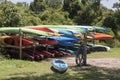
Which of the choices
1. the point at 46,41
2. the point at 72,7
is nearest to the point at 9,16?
the point at 46,41

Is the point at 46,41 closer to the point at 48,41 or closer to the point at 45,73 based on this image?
the point at 48,41

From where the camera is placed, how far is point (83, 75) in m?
13.4

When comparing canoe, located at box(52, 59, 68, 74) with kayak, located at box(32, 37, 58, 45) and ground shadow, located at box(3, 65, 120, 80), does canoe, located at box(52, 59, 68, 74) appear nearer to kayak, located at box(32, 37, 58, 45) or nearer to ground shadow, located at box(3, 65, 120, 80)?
ground shadow, located at box(3, 65, 120, 80)

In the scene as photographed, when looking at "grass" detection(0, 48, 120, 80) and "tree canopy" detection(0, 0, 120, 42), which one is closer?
"grass" detection(0, 48, 120, 80)

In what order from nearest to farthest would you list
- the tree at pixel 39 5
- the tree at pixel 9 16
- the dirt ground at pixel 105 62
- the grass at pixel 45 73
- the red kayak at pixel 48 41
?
the grass at pixel 45 73
the dirt ground at pixel 105 62
the red kayak at pixel 48 41
the tree at pixel 9 16
the tree at pixel 39 5

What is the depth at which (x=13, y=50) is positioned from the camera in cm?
1914

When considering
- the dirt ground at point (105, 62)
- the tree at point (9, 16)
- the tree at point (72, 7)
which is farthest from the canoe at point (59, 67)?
the tree at point (72, 7)

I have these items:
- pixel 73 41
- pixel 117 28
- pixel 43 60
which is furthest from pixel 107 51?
pixel 117 28

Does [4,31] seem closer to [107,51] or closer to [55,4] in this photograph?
[107,51]

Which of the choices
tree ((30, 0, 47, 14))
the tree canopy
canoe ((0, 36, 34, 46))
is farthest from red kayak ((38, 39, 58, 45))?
tree ((30, 0, 47, 14))

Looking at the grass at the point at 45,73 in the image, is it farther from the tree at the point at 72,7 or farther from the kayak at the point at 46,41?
the tree at the point at 72,7

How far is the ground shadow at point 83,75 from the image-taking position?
41.1 feet

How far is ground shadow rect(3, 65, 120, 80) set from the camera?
1252cm

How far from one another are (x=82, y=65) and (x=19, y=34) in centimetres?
435
